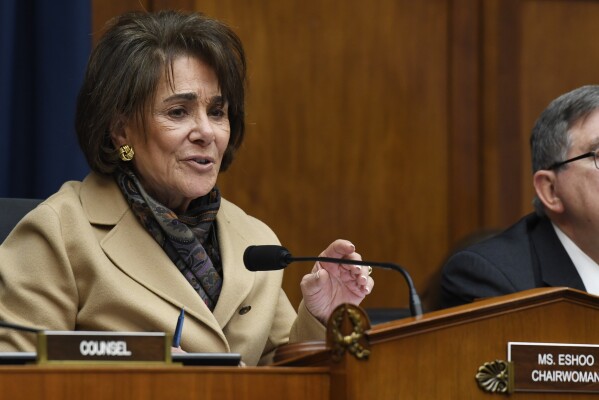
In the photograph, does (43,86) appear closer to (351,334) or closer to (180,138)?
(180,138)

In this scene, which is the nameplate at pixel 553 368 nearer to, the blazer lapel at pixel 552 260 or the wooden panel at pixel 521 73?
the blazer lapel at pixel 552 260

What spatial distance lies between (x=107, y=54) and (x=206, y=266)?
0.52m

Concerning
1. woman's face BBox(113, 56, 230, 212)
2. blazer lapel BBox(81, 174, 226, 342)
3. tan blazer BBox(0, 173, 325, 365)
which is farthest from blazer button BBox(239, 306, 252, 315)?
woman's face BBox(113, 56, 230, 212)

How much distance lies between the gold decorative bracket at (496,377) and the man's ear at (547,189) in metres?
1.46

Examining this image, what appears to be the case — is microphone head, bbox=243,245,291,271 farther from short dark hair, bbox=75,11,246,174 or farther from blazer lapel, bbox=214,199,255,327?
short dark hair, bbox=75,11,246,174

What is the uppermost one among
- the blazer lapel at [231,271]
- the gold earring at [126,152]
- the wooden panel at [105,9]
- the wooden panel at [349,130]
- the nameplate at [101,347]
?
the wooden panel at [105,9]

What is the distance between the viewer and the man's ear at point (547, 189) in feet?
10.1

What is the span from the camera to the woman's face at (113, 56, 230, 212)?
257cm

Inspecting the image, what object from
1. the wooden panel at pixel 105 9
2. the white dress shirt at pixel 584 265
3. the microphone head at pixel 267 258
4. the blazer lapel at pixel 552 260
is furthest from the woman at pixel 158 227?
the wooden panel at pixel 105 9

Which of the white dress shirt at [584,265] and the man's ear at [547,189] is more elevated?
the man's ear at [547,189]

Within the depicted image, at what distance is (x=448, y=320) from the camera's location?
1.65m

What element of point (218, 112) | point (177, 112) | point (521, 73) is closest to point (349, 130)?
point (521, 73)

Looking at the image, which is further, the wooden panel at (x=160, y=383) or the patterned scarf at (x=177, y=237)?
the patterned scarf at (x=177, y=237)

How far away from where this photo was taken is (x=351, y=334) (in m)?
1.60
